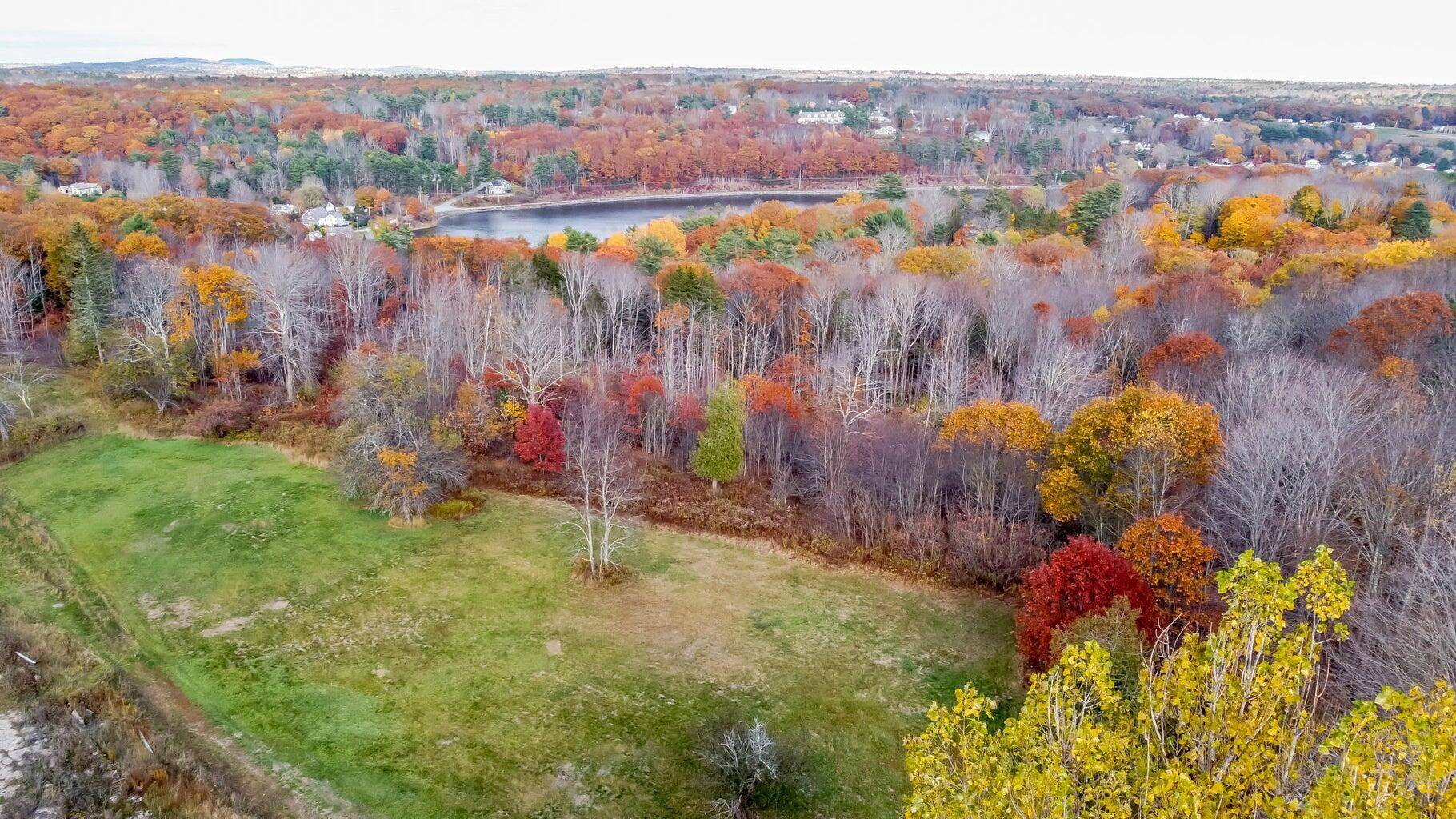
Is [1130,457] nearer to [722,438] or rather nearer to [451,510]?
[722,438]

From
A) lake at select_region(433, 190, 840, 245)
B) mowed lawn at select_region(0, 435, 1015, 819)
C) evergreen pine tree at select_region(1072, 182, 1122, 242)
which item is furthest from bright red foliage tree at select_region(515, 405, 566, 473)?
lake at select_region(433, 190, 840, 245)

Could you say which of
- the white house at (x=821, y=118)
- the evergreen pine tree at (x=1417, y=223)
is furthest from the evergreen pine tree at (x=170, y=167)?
the evergreen pine tree at (x=1417, y=223)

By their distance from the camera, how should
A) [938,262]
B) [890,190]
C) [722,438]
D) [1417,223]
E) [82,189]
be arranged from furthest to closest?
1. [82,189]
2. [890,190]
3. [1417,223]
4. [938,262]
5. [722,438]

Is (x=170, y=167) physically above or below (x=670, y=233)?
above

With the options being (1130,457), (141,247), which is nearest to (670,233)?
(141,247)

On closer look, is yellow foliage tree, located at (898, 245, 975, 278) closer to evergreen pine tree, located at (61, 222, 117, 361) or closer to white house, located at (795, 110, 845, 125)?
evergreen pine tree, located at (61, 222, 117, 361)
